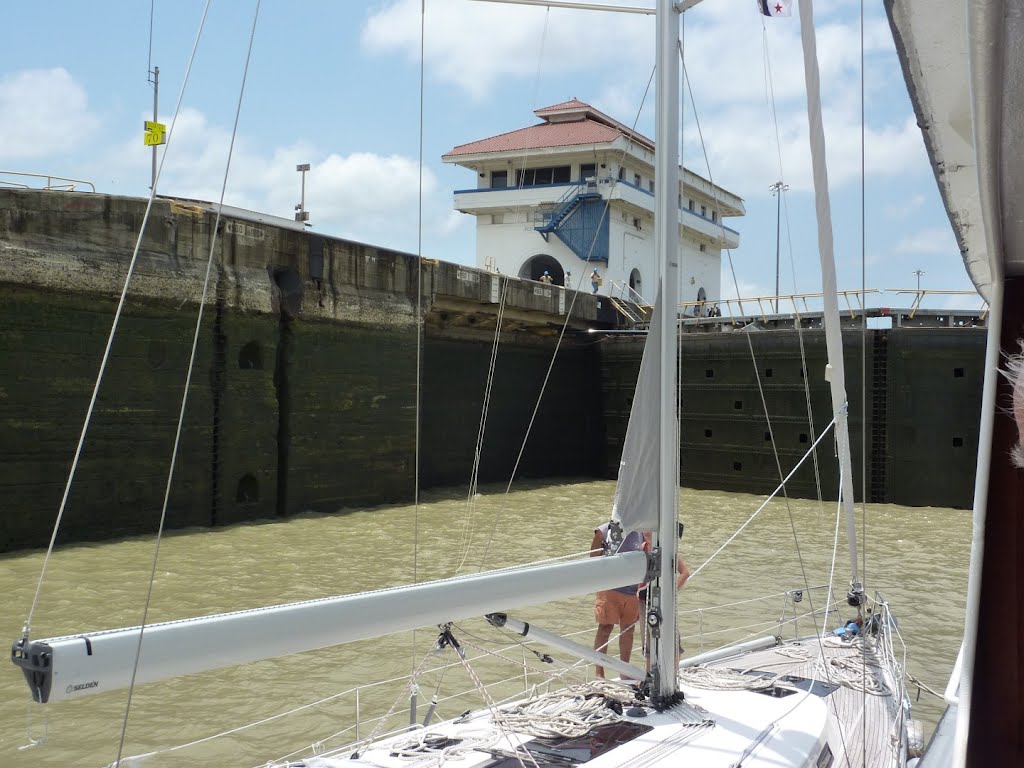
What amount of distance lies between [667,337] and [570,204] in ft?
77.9

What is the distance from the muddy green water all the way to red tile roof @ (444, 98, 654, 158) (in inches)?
588

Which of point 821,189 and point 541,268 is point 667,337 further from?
point 541,268

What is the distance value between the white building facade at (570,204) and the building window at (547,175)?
0.03 meters

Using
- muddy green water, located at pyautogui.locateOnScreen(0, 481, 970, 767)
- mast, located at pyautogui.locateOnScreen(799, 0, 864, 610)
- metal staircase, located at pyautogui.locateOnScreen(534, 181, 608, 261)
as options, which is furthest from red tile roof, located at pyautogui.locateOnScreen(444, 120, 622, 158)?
mast, located at pyautogui.locateOnScreen(799, 0, 864, 610)

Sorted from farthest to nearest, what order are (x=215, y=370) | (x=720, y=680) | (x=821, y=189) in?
(x=215, y=370) → (x=821, y=189) → (x=720, y=680)

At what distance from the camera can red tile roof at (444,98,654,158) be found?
92.0ft

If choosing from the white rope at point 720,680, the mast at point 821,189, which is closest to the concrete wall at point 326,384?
the mast at point 821,189

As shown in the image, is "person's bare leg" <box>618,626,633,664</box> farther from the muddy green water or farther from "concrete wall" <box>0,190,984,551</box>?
"concrete wall" <box>0,190,984,551</box>

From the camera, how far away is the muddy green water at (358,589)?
223 inches

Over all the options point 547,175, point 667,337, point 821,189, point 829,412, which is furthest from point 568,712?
point 547,175

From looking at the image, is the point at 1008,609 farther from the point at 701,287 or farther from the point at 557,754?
the point at 701,287

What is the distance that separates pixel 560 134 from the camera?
2906 centimetres

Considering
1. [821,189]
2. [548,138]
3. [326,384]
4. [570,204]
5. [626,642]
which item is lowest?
[626,642]

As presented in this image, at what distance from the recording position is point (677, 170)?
4297mm
